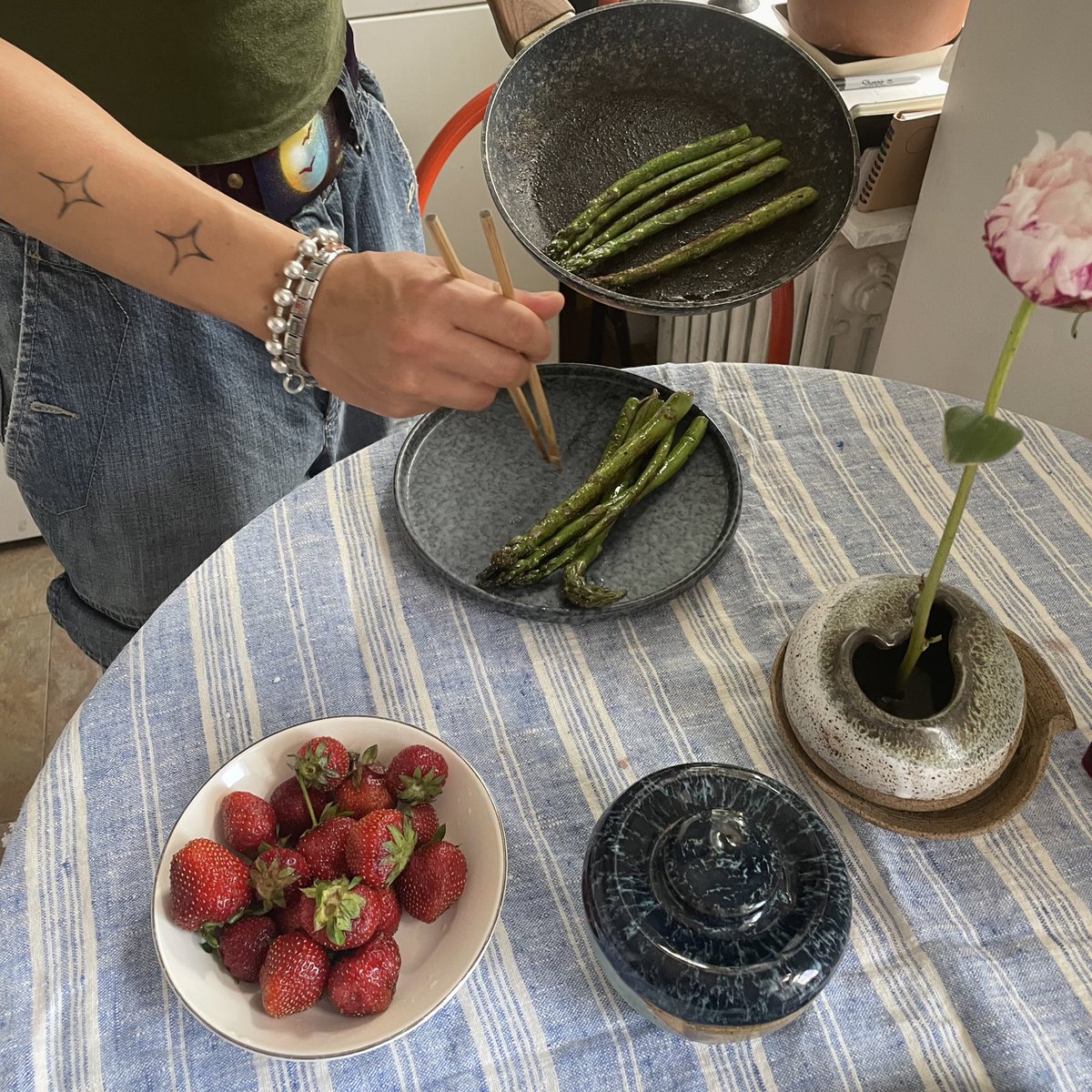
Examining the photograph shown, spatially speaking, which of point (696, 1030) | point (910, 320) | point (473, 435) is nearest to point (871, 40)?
point (910, 320)

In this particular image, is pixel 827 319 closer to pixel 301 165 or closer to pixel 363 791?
pixel 301 165

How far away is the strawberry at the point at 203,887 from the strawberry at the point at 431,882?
107 mm

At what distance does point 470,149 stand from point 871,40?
75cm

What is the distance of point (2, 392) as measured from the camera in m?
1.13

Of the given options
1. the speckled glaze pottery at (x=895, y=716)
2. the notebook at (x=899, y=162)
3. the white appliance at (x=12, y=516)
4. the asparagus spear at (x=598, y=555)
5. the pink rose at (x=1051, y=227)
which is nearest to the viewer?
the pink rose at (x=1051, y=227)

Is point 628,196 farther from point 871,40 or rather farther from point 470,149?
point 470,149

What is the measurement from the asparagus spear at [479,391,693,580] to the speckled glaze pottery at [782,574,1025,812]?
0.28m

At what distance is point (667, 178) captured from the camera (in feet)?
3.34

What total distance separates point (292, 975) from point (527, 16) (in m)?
0.96

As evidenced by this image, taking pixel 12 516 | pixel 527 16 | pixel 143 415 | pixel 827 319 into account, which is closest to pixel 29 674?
pixel 12 516

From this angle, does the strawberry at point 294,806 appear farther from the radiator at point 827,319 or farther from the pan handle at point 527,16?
the radiator at point 827,319

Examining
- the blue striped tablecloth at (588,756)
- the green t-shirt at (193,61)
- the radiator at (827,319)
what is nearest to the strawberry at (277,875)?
the blue striped tablecloth at (588,756)

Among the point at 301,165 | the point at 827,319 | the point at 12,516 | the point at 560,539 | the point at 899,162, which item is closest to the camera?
the point at 560,539

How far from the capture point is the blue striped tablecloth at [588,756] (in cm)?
66
